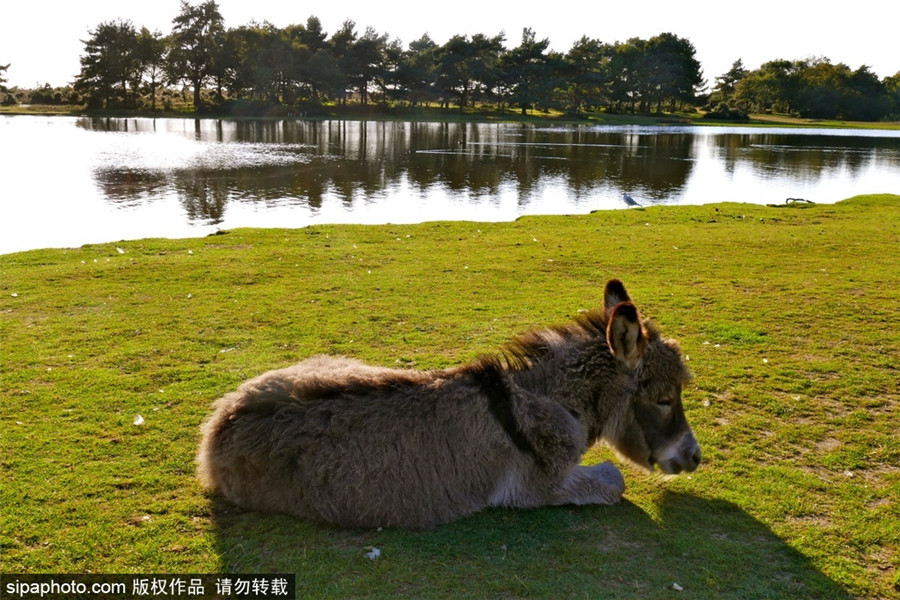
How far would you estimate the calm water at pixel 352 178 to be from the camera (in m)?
23.2

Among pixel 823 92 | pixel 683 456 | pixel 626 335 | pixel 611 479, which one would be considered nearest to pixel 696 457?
pixel 683 456

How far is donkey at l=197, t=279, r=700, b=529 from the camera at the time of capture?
456 cm

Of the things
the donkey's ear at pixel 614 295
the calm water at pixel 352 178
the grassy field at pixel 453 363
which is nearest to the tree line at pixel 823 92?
the calm water at pixel 352 178

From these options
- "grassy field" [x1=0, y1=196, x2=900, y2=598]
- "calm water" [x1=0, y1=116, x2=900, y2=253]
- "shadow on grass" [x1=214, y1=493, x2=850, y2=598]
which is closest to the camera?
"shadow on grass" [x1=214, y1=493, x2=850, y2=598]

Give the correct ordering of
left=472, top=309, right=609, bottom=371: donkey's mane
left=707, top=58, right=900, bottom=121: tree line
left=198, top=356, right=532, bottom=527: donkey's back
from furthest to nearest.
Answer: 1. left=707, top=58, right=900, bottom=121: tree line
2. left=472, top=309, right=609, bottom=371: donkey's mane
3. left=198, top=356, right=532, bottom=527: donkey's back

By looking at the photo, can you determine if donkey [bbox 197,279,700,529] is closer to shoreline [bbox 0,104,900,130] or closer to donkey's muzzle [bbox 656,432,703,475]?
donkey's muzzle [bbox 656,432,703,475]

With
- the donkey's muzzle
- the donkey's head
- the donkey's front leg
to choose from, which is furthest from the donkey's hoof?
the donkey's muzzle

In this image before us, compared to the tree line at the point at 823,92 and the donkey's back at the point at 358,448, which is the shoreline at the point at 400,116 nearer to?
the tree line at the point at 823,92

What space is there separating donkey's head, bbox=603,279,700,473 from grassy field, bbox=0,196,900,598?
0.45 m

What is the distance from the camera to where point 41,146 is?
4647 cm

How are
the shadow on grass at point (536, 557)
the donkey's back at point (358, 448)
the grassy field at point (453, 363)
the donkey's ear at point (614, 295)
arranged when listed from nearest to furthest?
the shadow on grass at point (536, 557) → the grassy field at point (453, 363) → the donkey's back at point (358, 448) → the donkey's ear at point (614, 295)

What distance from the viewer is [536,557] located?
4.44m

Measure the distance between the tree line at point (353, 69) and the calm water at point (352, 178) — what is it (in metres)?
38.9

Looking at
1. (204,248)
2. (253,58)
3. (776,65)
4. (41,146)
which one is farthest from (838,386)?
(776,65)
